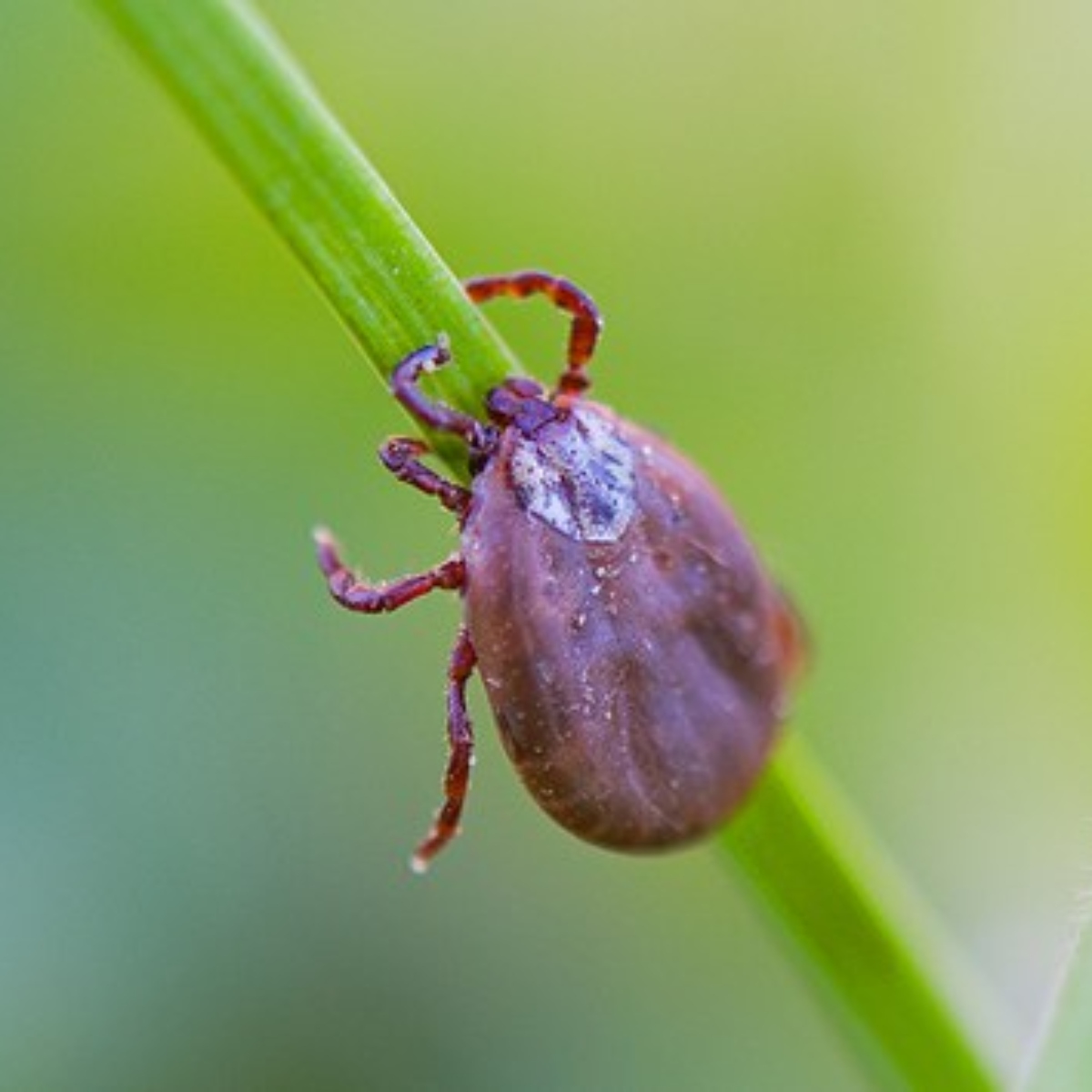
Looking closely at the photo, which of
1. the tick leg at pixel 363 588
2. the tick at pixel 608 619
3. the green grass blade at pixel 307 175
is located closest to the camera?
the green grass blade at pixel 307 175

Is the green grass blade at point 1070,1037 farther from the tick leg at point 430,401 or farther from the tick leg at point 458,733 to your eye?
the tick leg at point 458,733

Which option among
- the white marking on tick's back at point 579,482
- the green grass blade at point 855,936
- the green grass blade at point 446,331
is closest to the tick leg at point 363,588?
the white marking on tick's back at point 579,482

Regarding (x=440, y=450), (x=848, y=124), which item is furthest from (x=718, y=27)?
(x=440, y=450)

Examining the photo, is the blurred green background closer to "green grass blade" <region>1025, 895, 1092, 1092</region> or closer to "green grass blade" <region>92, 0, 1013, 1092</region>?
"green grass blade" <region>92, 0, 1013, 1092</region>

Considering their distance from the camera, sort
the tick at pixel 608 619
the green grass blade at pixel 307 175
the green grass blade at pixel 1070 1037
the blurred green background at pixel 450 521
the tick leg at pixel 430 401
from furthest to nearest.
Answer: the blurred green background at pixel 450 521
the tick at pixel 608 619
the tick leg at pixel 430 401
the green grass blade at pixel 307 175
the green grass blade at pixel 1070 1037

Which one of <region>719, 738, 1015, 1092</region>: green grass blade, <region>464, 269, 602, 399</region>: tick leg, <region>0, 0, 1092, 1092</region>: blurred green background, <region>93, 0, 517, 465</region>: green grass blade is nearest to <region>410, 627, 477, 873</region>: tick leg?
<region>464, 269, 602, 399</region>: tick leg

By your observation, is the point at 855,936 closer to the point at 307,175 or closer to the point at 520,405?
the point at 520,405

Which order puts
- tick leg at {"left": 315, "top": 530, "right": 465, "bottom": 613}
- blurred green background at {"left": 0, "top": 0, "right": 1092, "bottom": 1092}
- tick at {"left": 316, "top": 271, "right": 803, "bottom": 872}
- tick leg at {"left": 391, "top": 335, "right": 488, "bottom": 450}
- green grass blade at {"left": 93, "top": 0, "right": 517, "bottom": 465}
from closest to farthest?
green grass blade at {"left": 93, "top": 0, "right": 517, "bottom": 465}, tick leg at {"left": 391, "top": 335, "right": 488, "bottom": 450}, tick at {"left": 316, "top": 271, "right": 803, "bottom": 872}, tick leg at {"left": 315, "top": 530, "right": 465, "bottom": 613}, blurred green background at {"left": 0, "top": 0, "right": 1092, "bottom": 1092}

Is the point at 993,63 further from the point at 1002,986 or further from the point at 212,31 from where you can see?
the point at 212,31
